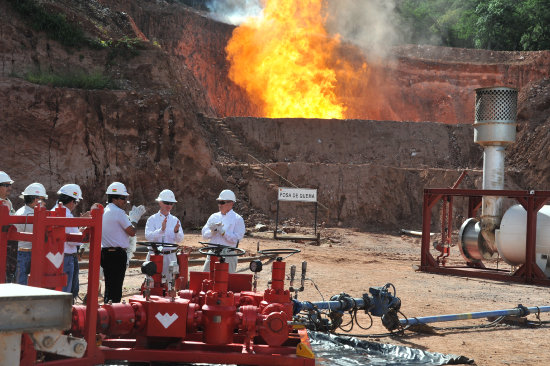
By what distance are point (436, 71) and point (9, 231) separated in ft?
146

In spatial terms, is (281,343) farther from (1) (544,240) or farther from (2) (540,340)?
(1) (544,240)

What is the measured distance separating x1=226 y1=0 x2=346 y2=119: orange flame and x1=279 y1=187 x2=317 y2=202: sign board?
20.7 metres

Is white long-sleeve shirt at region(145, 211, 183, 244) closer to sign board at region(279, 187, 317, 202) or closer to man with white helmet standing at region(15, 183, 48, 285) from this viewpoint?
man with white helmet standing at region(15, 183, 48, 285)

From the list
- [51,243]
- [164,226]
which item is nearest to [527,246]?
[164,226]

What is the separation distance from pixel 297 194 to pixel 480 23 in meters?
34.6

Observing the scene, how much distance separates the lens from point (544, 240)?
1556 centimetres

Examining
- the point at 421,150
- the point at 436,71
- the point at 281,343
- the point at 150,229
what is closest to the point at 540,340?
the point at 281,343

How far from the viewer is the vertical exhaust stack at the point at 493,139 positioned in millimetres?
16375

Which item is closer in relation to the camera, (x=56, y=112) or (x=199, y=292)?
(x=199, y=292)

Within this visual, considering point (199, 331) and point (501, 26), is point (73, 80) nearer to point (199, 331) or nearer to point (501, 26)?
point (199, 331)

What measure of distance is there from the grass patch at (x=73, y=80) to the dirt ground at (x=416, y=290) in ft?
28.2

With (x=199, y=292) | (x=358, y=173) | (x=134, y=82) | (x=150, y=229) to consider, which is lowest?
(x=199, y=292)

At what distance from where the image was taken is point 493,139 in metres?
16.3

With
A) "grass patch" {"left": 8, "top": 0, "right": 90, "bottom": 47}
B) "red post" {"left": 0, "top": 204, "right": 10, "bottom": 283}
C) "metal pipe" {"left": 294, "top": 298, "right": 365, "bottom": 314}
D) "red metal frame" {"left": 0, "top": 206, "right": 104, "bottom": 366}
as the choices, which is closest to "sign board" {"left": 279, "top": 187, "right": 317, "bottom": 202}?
"grass patch" {"left": 8, "top": 0, "right": 90, "bottom": 47}
